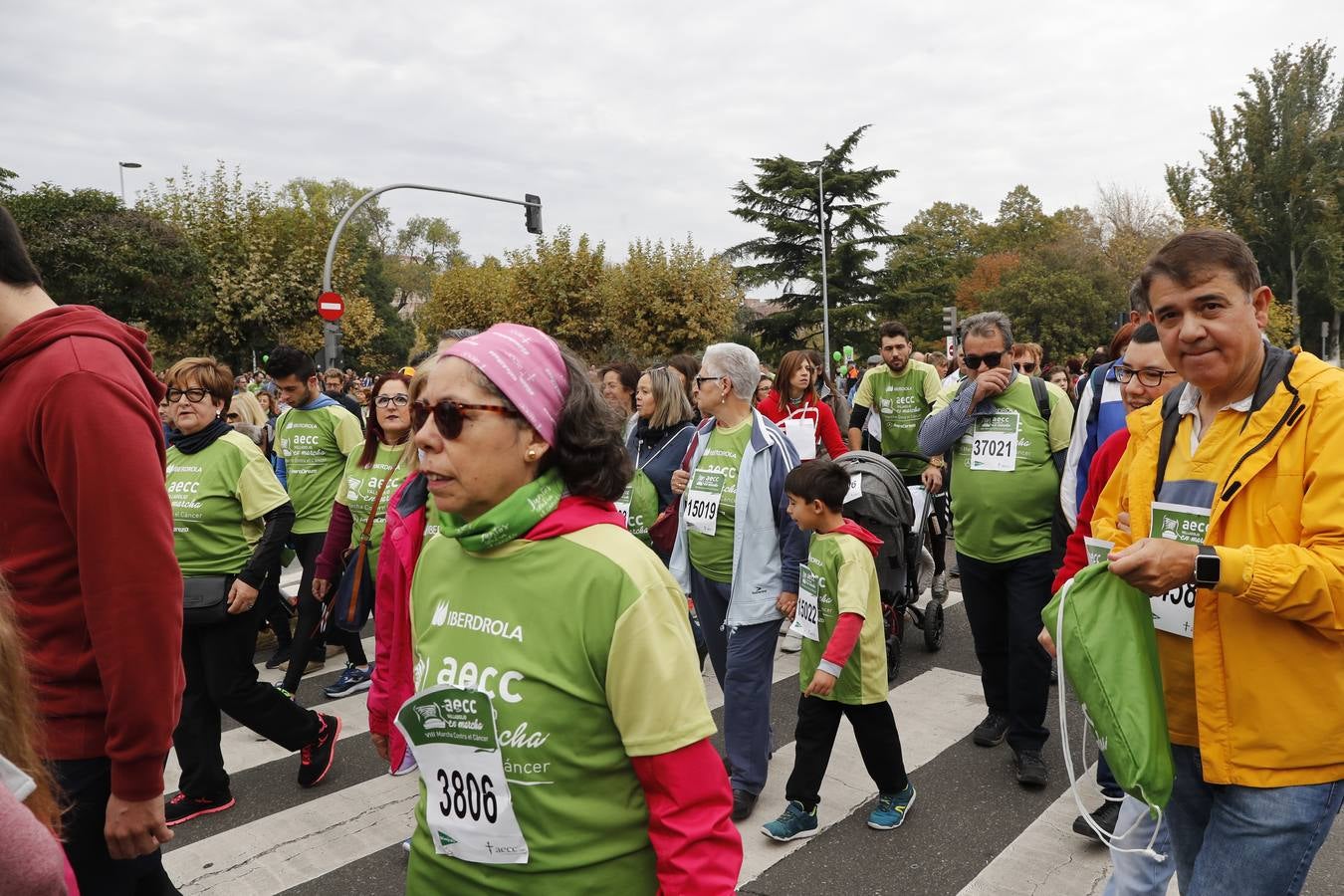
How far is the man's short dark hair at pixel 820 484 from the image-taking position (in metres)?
4.01

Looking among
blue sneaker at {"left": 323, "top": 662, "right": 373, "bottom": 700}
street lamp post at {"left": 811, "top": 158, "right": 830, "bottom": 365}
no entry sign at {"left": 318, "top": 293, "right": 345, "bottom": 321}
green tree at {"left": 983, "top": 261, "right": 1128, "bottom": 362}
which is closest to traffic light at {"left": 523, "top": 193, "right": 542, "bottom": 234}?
no entry sign at {"left": 318, "top": 293, "right": 345, "bottom": 321}

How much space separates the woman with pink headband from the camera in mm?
1657

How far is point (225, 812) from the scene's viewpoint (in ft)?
14.6

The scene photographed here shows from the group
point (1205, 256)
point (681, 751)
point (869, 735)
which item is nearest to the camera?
point (681, 751)

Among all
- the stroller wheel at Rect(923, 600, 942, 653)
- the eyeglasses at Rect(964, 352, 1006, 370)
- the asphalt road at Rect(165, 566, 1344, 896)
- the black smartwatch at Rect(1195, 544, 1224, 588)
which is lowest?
the asphalt road at Rect(165, 566, 1344, 896)

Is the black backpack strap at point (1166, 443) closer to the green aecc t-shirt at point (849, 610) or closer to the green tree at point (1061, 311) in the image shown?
the green aecc t-shirt at point (849, 610)

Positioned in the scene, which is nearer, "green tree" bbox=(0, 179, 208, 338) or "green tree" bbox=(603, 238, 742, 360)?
"green tree" bbox=(0, 179, 208, 338)

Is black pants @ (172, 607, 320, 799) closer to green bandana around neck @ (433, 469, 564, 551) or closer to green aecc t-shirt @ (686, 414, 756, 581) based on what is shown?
green aecc t-shirt @ (686, 414, 756, 581)

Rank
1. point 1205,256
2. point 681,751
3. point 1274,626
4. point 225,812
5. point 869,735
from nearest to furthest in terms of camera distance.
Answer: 1. point 681,751
2. point 1274,626
3. point 1205,256
4. point 869,735
5. point 225,812

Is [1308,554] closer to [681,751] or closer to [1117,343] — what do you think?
[681,751]

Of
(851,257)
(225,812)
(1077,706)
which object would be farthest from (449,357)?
(851,257)

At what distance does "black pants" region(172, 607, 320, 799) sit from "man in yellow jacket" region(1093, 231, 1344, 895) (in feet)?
12.4

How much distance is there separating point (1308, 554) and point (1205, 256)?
0.71 meters

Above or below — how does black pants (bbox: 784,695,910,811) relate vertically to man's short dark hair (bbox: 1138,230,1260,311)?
below
